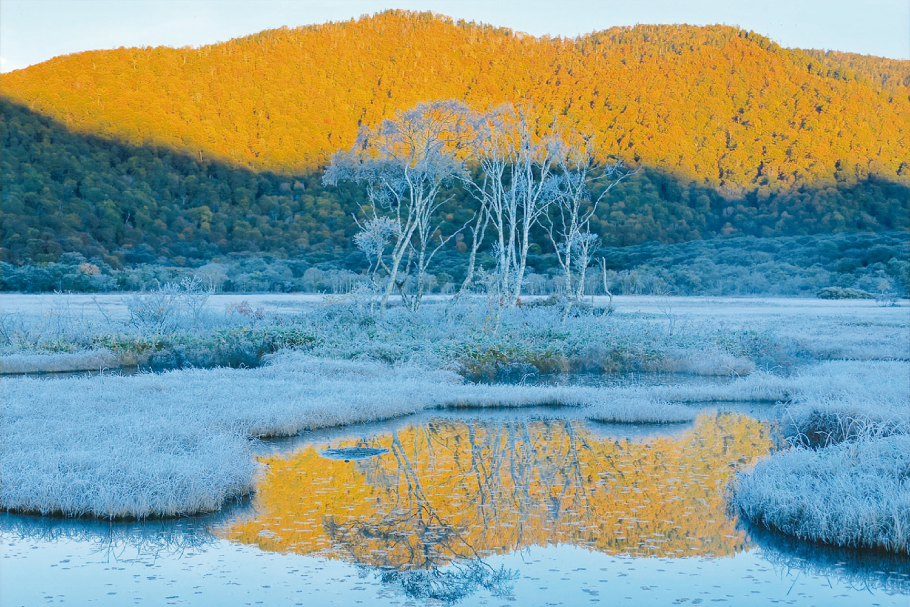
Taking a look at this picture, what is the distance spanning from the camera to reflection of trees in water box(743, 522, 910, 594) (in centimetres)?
657

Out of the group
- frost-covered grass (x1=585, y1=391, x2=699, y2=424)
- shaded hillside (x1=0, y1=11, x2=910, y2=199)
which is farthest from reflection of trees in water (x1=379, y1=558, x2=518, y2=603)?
shaded hillside (x1=0, y1=11, x2=910, y2=199)

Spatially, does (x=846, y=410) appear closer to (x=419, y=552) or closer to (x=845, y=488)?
(x=845, y=488)

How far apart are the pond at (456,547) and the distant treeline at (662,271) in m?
39.2

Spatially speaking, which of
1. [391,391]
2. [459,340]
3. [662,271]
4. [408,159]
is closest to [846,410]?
[391,391]

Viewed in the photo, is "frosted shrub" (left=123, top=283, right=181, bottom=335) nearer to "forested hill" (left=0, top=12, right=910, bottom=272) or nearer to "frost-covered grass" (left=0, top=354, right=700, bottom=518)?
"frost-covered grass" (left=0, top=354, right=700, bottom=518)

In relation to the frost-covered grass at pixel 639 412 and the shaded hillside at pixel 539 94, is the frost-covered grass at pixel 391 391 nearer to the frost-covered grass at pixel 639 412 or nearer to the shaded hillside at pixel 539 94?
the frost-covered grass at pixel 639 412

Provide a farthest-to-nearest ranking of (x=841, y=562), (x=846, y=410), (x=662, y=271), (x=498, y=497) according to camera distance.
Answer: (x=662, y=271) < (x=846, y=410) < (x=498, y=497) < (x=841, y=562)

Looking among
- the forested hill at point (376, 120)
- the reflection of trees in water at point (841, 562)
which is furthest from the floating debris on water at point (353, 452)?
the forested hill at point (376, 120)

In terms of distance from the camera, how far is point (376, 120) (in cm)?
7844

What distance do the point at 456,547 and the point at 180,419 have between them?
572 centimetres

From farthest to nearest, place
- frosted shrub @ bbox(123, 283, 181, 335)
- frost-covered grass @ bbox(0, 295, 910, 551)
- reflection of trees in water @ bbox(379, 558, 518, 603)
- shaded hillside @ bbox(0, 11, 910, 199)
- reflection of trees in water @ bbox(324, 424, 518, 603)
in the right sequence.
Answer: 1. shaded hillside @ bbox(0, 11, 910, 199)
2. frosted shrub @ bbox(123, 283, 181, 335)
3. frost-covered grass @ bbox(0, 295, 910, 551)
4. reflection of trees in water @ bbox(324, 424, 518, 603)
5. reflection of trees in water @ bbox(379, 558, 518, 603)

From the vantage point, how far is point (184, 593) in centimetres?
625

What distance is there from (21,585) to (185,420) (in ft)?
16.5

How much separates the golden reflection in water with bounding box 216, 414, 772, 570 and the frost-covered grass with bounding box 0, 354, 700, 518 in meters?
0.81
